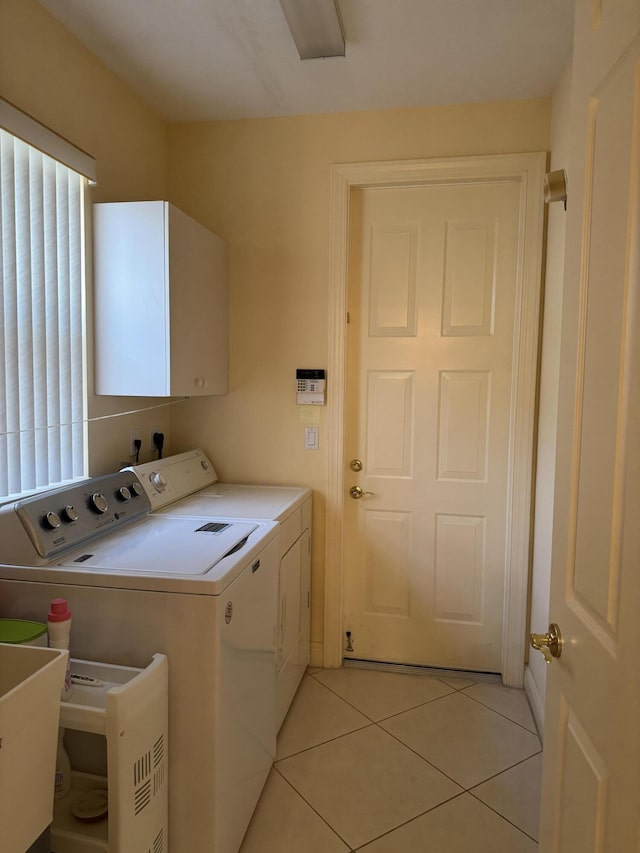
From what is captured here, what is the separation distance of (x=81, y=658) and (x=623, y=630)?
1.28 metres

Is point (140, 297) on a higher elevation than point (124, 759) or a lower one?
higher

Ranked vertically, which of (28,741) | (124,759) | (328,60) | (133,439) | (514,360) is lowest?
(124,759)

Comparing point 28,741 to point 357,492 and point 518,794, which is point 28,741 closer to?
point 518,794

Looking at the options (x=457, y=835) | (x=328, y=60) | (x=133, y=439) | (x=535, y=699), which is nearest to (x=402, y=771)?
(x=457, y=835)

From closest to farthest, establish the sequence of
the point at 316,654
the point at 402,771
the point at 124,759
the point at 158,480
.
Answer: the point at 124,759, the point at 402,771, the point at 158,480, the point at 316,654

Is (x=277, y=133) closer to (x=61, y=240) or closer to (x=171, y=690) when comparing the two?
(x=61, y=240)

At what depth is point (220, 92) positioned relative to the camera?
2266mm

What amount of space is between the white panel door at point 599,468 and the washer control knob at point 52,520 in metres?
1.31

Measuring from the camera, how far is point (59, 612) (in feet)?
A: 4.08

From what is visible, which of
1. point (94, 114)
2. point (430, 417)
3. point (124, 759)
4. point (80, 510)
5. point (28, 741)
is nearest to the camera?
point (28, 741)

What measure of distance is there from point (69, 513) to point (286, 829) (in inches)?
47.3

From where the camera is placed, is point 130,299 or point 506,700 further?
point 506,700

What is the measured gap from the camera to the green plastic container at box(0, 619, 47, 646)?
4.09 feet

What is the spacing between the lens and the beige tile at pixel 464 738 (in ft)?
6.27
